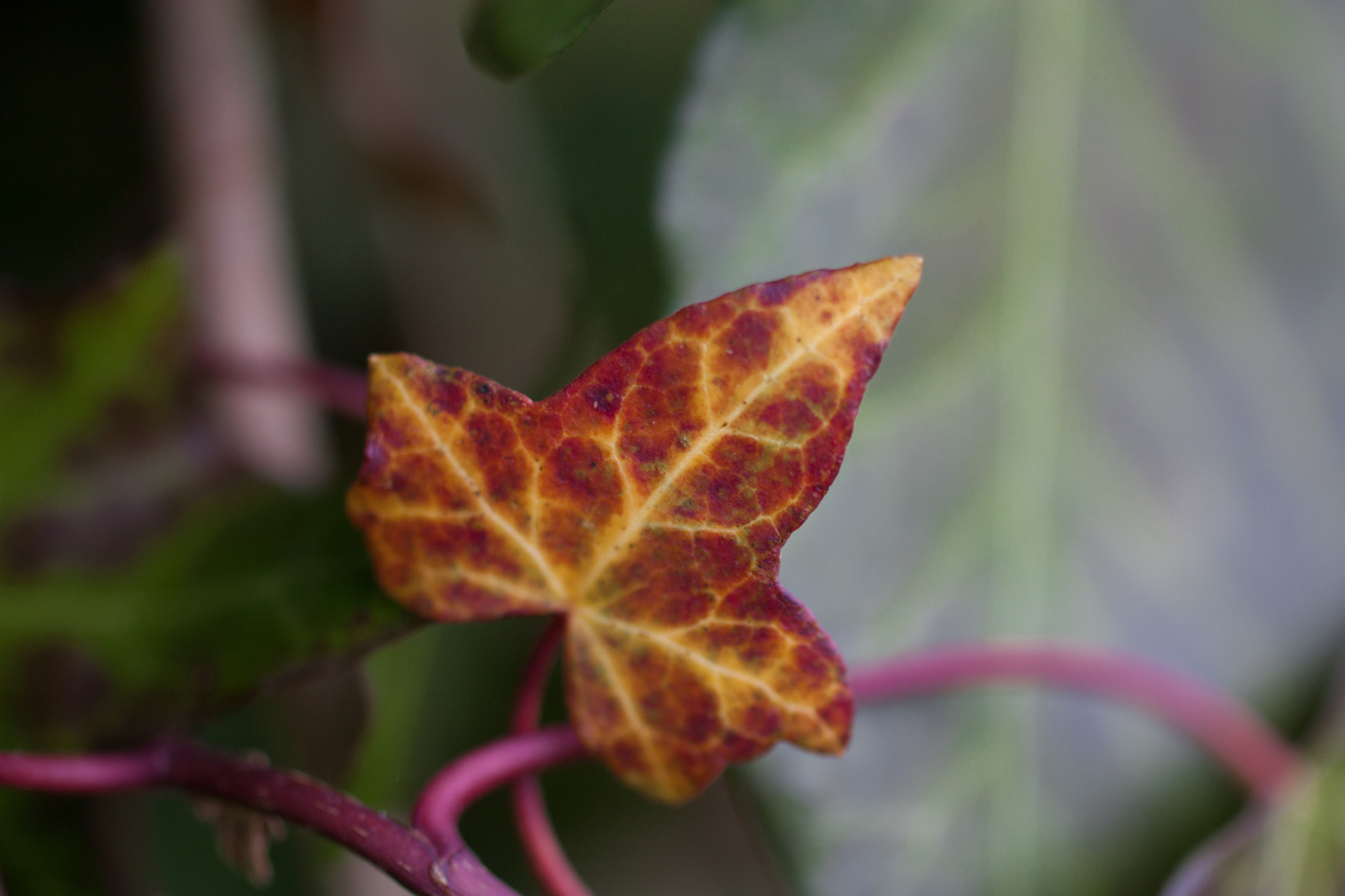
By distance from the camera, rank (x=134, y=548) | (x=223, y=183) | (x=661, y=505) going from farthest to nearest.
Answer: (x=223, y=183)
(x=134, y=548)
(x=661, y=505)

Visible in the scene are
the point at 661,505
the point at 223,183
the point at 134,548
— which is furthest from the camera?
the point at 223,183

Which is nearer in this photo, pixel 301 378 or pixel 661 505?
pixel 661 505

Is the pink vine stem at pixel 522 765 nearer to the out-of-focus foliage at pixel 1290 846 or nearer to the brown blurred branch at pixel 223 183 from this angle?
the out-of-focus foliage at pixel 1290 846

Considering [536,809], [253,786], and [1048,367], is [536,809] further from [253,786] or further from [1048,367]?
[1048,367]

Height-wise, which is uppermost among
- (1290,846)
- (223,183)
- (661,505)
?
(223,183)

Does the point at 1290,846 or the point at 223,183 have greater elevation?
the point at 223,183

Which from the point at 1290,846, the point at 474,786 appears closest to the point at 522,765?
the point at 474,786

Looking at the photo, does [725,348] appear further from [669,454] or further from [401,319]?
[401,319]
